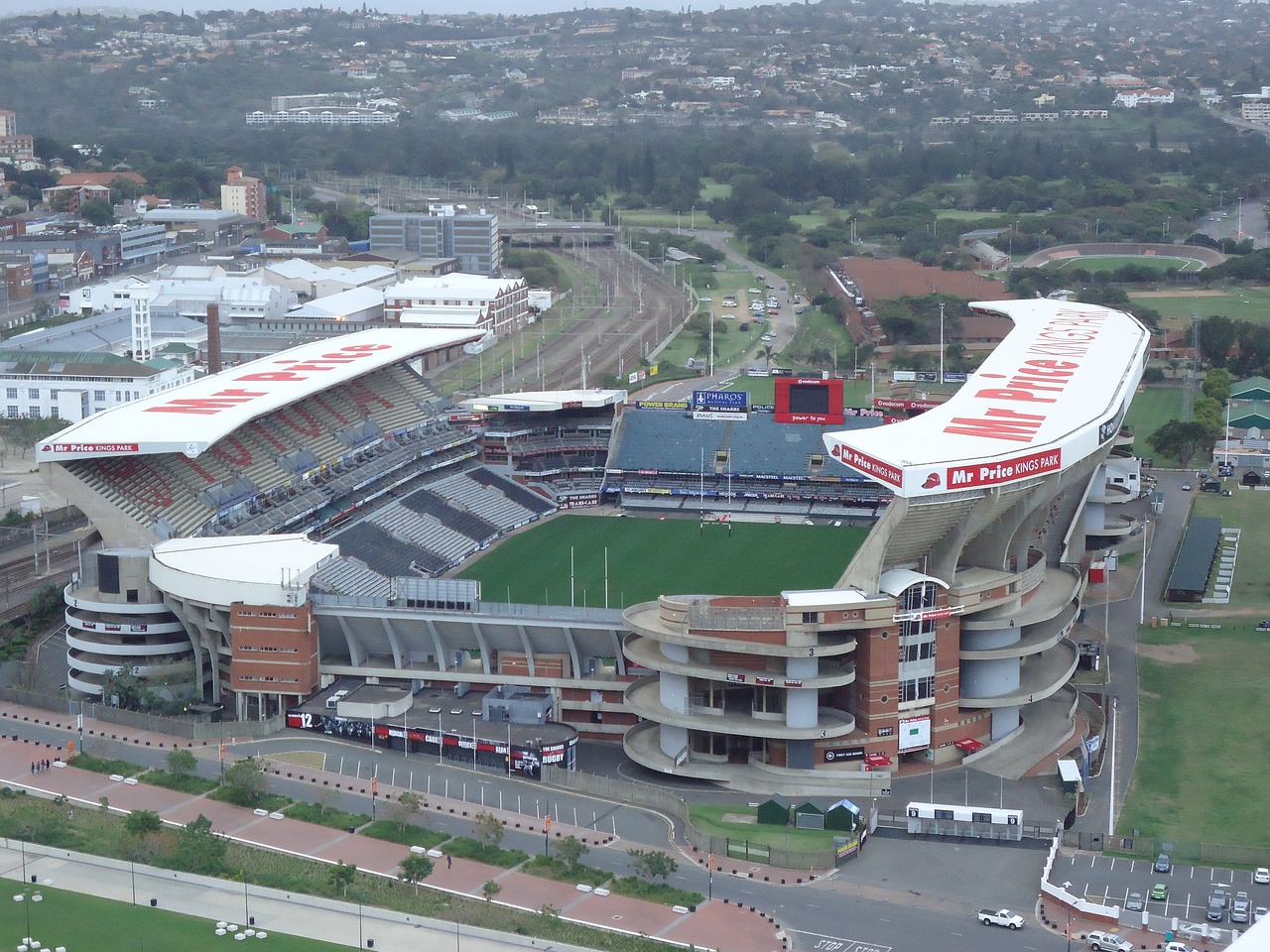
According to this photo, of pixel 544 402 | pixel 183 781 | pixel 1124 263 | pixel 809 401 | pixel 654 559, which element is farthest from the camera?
pixel 1124 263

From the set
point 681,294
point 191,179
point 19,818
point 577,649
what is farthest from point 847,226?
point 19,818

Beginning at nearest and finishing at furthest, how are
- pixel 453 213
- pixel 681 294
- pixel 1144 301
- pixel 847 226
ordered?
pixel 1144 301
pixel 681 294
pixel 453 213
pixel 847 226

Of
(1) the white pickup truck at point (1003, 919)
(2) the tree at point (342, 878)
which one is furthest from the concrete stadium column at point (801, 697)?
(2) the tree at point (342, 878)

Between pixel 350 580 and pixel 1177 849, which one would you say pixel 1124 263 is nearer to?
pixel 350 580

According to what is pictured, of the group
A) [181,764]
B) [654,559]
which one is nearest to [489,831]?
[181,764]

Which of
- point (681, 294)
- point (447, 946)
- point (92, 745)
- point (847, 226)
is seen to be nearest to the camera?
point (447, 946)

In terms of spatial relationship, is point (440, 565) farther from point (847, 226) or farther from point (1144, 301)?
point (847, 226)
